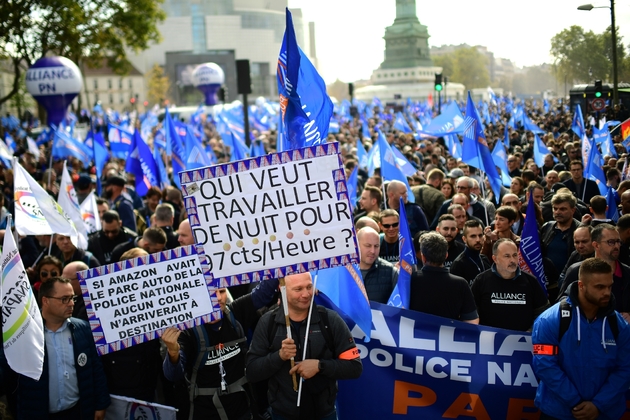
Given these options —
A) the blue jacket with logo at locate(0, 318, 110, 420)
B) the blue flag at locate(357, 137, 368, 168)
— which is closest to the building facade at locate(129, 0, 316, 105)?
the blue flag at locate(357, 137, 368, 168)

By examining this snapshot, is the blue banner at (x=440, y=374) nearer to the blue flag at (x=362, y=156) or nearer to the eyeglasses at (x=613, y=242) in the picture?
the eyeglasses at (x=613, y=242)

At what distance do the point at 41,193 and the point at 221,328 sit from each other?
339cm

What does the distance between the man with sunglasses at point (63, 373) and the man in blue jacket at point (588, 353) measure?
9.44 ft

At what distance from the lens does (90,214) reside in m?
9.66

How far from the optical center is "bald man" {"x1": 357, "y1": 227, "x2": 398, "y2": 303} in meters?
6.07

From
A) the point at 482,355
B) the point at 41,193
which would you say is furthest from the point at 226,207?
the point at 41,193

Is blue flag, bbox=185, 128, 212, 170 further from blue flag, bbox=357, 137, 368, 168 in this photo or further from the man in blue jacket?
the man in blue jacket

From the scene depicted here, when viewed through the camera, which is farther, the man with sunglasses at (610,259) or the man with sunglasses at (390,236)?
the man with sunglasses at (390,236)

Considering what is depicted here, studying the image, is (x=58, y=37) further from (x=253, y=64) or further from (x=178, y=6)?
(x=178, y=6)

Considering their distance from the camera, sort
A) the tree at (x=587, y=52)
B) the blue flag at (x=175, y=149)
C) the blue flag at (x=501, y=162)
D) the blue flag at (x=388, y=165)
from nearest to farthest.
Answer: the blue flag at (x=388, y=165) → the blue flag at (x=501, y=162) → the blue flag at (x=175, y=149) → the tree at (x=587, y=52)

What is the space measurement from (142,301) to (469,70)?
155 metres

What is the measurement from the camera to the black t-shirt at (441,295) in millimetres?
5547

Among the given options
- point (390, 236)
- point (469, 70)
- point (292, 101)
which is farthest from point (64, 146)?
point (469, 70)

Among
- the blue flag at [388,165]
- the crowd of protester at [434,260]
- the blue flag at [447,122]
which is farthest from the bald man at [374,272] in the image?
the blue flag at [447,122]
